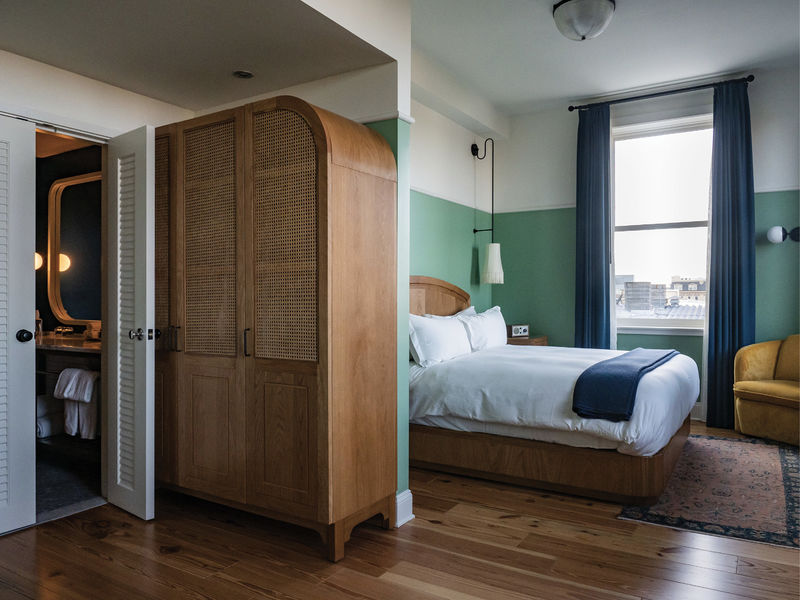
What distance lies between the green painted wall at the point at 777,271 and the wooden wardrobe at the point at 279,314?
12.6 ft

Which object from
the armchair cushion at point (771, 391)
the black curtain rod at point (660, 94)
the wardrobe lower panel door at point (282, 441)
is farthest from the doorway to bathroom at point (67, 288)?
the armchair cushion at point (771, 391)

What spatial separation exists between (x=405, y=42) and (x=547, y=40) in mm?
1767

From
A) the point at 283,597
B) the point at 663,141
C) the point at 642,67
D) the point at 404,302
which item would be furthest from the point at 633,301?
the point at 283,597

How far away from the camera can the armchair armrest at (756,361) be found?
4.80 metres

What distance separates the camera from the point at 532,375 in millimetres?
3506

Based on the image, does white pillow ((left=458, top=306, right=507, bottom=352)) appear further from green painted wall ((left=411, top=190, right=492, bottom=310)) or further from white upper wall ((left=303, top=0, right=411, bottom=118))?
white upper wall ((left=303, top=0, right=411, bottom=118))

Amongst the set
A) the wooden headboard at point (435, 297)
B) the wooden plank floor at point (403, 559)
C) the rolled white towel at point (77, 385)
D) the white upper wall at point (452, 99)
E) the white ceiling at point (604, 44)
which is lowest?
the wooden plank floor at point (403, 559)

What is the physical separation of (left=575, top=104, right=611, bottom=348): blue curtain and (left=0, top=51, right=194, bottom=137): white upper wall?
386cm

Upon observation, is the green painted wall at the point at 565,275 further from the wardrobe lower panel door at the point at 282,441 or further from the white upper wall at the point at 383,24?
→ the wardrobe lower panel door at the point at 282,441

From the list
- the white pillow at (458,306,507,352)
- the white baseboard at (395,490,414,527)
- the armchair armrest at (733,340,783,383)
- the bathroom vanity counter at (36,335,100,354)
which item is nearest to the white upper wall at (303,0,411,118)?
the white baseboard at (395,490,414,527)

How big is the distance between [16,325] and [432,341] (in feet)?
7.94

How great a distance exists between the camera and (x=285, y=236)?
271 cm

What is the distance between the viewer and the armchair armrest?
4801mm

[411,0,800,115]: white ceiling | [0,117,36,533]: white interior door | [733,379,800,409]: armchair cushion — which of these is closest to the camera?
[0,117,36,533]: white interior door
